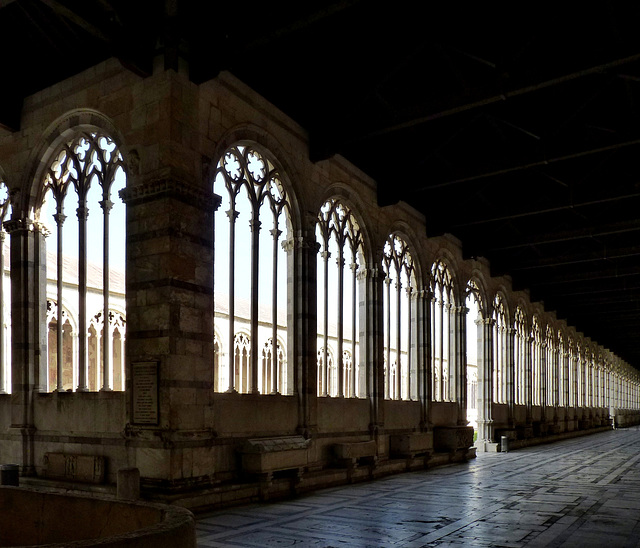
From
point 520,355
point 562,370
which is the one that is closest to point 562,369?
point 562,370

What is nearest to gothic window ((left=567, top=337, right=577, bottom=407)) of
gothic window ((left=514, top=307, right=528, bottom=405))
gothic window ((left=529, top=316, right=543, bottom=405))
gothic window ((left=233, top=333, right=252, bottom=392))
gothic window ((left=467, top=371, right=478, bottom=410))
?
gothic window ((left=467, top=371, right=478, bottom=410))

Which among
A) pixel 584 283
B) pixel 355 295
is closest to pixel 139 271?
pixel 355 295

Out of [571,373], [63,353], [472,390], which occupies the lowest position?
[472,390]

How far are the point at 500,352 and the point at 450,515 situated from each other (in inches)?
688

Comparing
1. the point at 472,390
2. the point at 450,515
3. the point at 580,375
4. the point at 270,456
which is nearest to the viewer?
the point at 450,515

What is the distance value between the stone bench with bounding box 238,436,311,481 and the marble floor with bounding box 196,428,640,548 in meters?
0.53

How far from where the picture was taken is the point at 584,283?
29.6m

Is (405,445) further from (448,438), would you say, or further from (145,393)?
(145,393)

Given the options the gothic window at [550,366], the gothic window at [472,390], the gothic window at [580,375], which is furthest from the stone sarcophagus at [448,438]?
the gothic window at [580,375]

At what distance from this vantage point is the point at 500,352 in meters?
26.6

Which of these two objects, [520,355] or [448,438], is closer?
[448,438]

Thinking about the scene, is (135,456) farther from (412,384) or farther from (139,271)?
(412,384)

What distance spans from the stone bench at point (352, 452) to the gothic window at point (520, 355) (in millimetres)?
15115

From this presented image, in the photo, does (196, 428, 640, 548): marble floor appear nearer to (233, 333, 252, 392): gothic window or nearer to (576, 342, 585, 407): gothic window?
(233, 333, 252, 392): gothic window
